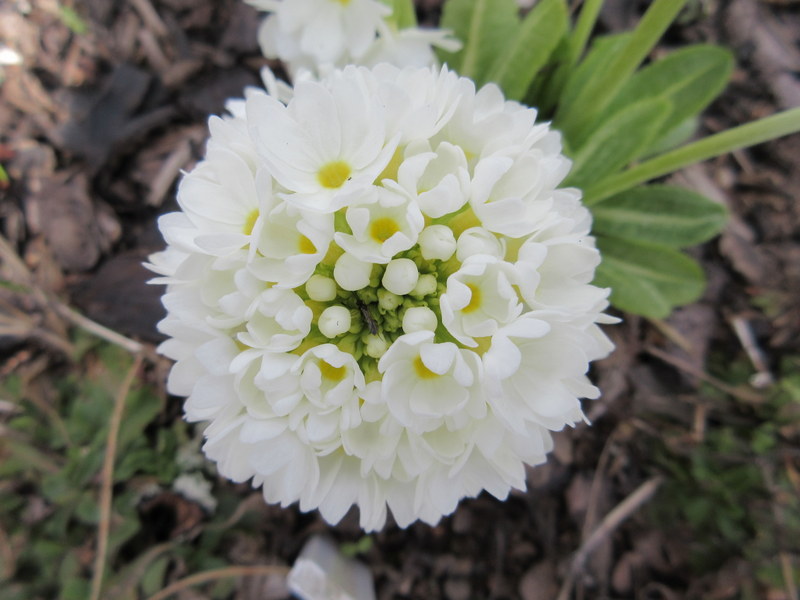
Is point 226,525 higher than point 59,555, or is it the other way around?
point 226,525

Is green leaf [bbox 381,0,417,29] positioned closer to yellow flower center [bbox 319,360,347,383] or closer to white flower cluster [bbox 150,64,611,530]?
white flower cluster [bbox 150,64,611,530]

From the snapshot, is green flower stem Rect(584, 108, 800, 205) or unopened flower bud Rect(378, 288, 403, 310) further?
green flower stem Rect(584, 108, 800, 205)

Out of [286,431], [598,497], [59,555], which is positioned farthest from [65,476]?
[598,497]

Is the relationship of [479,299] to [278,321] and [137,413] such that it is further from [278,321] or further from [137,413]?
[137,413]

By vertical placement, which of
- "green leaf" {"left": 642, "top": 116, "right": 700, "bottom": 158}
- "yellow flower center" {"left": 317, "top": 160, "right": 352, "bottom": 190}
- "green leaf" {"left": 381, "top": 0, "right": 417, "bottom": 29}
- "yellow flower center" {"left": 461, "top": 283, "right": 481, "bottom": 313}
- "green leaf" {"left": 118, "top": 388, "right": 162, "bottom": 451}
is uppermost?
"green leaf" {"left": 642, "top": 116, "right": 700, "bottom": 158}

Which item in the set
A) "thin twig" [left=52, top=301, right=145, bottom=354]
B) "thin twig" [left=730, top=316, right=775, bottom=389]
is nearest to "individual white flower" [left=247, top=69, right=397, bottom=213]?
"thin twig" [left=52, top=301, right=145, bottom=354]

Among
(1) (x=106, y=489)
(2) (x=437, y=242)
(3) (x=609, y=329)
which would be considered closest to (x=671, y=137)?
(3) (x=609, y=329)

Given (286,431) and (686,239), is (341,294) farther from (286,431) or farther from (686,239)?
(686,239)
